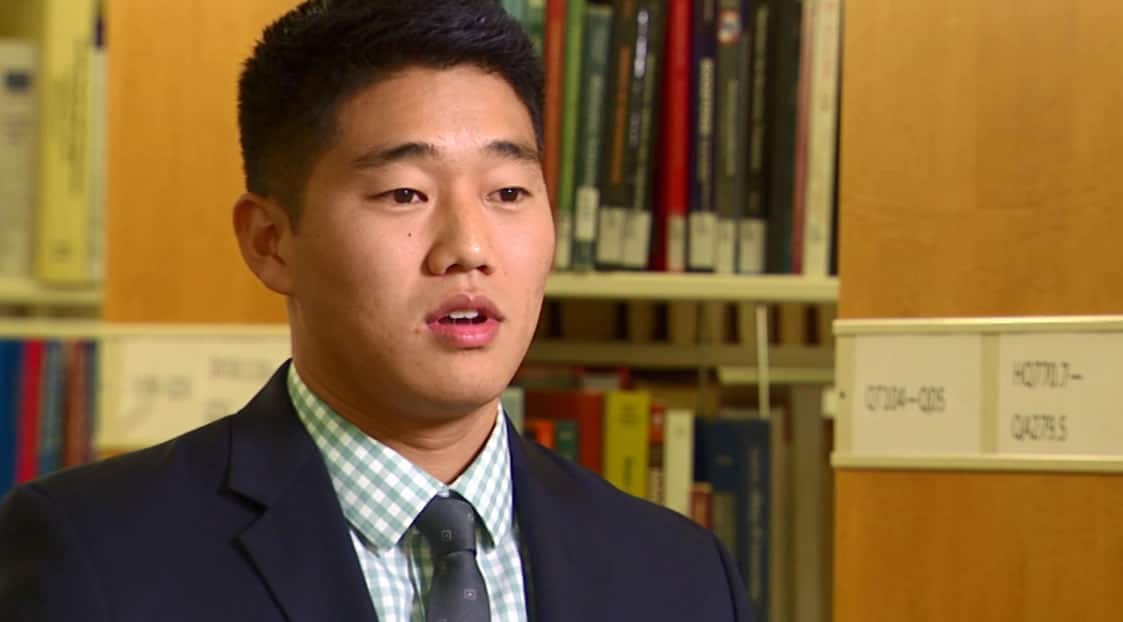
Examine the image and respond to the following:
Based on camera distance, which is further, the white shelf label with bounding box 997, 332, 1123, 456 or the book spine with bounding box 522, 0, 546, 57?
the book spine with bounding box 522, 0, 546, 57

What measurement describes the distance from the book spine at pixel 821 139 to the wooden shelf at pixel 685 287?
0.03 metres

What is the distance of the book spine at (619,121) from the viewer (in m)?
1.85

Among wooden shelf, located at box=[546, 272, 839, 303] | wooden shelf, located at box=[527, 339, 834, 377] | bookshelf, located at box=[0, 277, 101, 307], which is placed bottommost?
wooden shelf, located at box=[527, 339, 834, 377]

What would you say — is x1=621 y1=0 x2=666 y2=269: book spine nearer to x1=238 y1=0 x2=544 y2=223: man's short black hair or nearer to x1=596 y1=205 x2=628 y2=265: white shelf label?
x1=596 y1=205 x2=628 y2=265: white shelf label

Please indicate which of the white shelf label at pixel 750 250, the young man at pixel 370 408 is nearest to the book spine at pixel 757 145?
the white shelf label at pixel 750 250

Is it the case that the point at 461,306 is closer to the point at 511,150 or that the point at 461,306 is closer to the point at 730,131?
the point at 511,150

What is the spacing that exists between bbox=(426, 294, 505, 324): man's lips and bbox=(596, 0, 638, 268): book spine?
2.43ft

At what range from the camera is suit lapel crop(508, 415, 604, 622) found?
3.91 ft

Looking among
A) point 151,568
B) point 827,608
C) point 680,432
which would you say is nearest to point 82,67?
point 680,432

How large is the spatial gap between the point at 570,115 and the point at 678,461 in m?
0.43

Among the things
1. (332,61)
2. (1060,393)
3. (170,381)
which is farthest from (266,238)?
(1060,393)

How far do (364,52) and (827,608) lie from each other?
1.07 m

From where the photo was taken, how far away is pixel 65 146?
1887 millimetres

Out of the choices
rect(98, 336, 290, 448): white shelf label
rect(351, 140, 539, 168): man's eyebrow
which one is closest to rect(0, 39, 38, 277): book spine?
rect(98, 336, 290, 448): white shelf label
